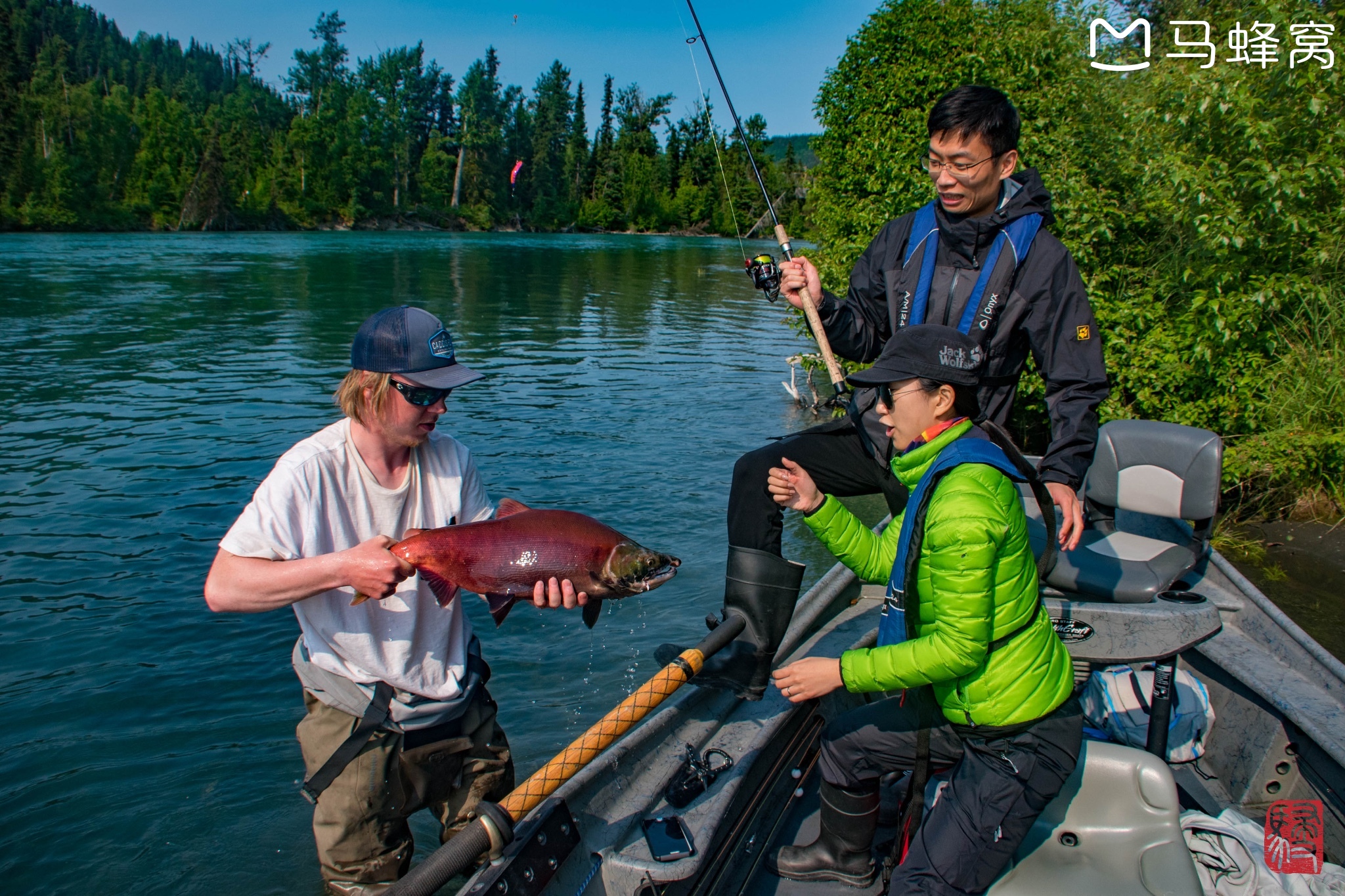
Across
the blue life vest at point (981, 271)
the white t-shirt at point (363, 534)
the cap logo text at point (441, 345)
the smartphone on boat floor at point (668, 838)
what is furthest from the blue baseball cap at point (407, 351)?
the blue life vest at point (981, 271)

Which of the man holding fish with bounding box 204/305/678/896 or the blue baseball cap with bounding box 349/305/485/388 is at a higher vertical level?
the blue baseball cap with bounding box 349/305/485/388

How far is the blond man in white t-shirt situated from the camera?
300cm

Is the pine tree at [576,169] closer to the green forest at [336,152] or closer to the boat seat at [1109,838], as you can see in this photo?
the green forest at [336,152]

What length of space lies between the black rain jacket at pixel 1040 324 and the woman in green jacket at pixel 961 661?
1054 mm

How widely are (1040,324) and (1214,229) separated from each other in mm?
5673

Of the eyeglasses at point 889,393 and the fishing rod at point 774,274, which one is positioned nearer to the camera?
the eyeglasses at point 889,393

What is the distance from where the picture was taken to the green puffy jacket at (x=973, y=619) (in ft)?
9.23

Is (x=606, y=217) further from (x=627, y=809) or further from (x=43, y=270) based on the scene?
(x=627, y=809)

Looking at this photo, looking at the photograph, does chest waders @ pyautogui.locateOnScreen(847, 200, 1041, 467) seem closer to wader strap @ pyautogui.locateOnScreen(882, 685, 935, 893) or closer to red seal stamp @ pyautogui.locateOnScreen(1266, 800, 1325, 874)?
wader strap @ pyautogui.locateOnScreen(882, 685, 935, 893)

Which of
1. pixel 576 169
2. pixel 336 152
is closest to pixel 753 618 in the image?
pixel 336 152

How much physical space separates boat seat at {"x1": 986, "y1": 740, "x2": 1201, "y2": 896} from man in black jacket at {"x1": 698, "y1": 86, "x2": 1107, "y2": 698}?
95cm

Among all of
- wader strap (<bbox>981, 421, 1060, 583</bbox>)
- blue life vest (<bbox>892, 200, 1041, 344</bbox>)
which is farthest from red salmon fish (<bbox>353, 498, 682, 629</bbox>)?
blue life vest (<bbox>892, 200, 1041, 344</bbox>)

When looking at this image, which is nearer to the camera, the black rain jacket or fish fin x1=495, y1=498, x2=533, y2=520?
fish fin x1=495, y1=498, x2=533, y2=520

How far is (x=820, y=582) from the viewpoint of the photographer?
567 cm
